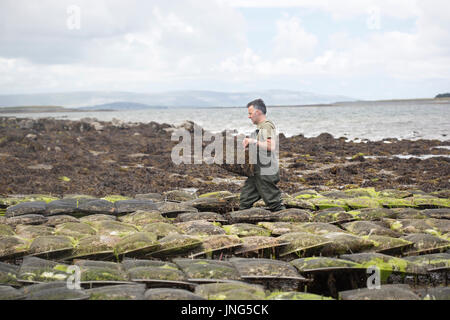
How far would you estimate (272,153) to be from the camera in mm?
8477

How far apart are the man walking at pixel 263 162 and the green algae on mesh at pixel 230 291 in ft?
13.6

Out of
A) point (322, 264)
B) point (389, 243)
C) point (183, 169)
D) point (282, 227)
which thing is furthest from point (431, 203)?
point (183, 169)

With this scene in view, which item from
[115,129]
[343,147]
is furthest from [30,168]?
[115,129]

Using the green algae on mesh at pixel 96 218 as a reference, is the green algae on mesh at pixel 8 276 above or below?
above

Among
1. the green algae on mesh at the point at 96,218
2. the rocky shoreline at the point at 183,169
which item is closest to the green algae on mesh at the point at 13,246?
the green algae on mesh at the point at 96,218

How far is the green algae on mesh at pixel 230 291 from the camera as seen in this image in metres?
3.92

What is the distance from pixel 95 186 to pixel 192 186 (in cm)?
314

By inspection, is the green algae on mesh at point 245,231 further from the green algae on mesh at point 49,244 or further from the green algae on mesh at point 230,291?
the green algae on mesh at point 49,244

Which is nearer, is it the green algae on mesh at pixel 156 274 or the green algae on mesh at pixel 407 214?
the green algae on mesh at pixel 156 274

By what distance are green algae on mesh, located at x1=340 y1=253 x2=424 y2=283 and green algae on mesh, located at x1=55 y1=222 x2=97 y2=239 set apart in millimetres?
3667

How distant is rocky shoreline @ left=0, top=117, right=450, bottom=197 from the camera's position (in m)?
13.5

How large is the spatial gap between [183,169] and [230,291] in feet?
44.8

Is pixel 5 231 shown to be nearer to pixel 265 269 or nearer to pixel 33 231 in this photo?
pixel 33 231

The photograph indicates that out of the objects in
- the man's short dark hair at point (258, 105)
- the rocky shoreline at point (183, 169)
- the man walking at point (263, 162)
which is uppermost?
the man's short dark hair at point (258, 105)
